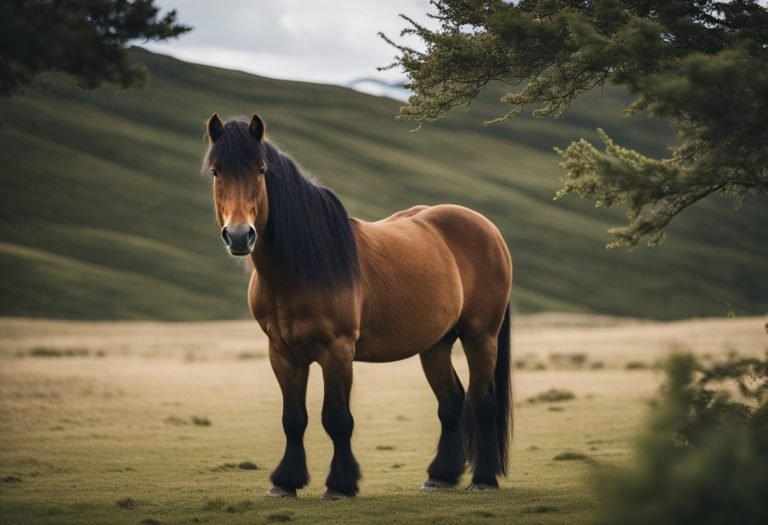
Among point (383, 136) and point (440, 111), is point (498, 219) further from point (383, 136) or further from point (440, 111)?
point (440, 111)

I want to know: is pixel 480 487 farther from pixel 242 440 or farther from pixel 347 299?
pixel 242 440

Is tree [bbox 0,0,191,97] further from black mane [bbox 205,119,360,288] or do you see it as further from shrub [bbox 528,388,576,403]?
shrub [bbox 528,388,576,403]

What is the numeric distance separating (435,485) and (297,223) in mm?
3884

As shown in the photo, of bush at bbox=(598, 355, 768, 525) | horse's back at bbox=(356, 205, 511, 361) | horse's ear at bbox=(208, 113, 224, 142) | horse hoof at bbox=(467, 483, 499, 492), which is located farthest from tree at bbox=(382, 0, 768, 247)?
horse hoof at bbox=(467, 483, 499, 492)

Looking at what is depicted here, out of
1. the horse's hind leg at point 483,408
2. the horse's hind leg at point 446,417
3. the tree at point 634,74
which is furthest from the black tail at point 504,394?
the tree at point 634,74

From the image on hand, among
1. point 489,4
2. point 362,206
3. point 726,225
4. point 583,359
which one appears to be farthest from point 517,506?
point 726,225

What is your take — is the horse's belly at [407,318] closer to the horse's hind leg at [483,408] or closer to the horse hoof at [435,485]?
the horse's hind leg at [483,408]

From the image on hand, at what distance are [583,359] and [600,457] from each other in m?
24.8

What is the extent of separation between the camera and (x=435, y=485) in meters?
10.9

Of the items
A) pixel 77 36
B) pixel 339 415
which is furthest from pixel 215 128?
pixel 339 415

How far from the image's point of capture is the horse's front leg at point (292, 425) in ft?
31.6

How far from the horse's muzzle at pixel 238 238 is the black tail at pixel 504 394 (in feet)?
16.0

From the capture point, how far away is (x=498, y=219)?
503 ft

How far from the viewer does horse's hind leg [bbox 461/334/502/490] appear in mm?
10977
